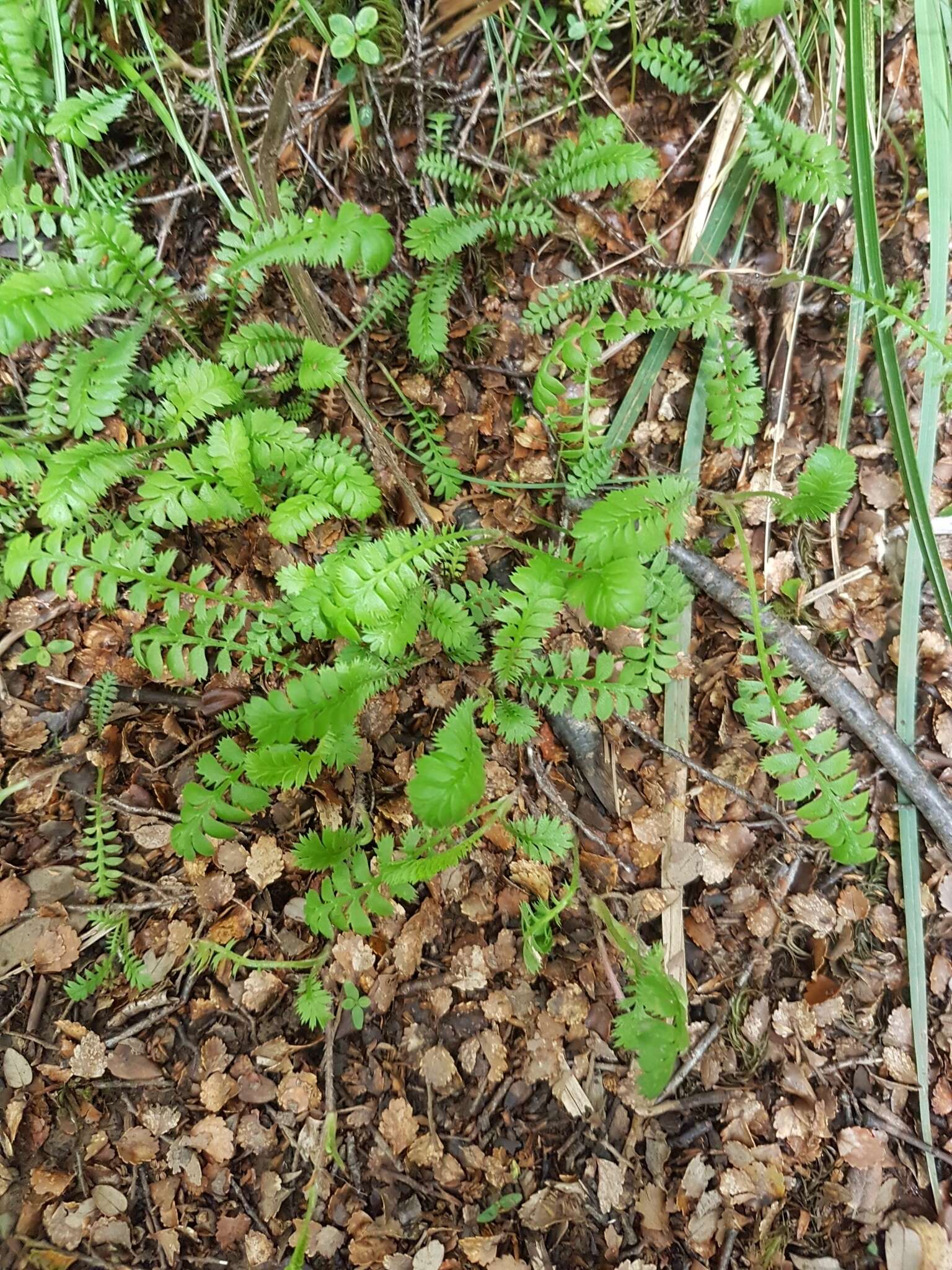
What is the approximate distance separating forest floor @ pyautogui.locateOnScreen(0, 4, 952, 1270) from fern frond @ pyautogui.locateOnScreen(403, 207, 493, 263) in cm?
19

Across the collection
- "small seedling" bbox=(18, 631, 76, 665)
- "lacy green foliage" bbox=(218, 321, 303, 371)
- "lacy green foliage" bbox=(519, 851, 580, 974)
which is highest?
"lacy green foliage" bbox=(218, 321, 303, 371)

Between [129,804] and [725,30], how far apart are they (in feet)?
10.2

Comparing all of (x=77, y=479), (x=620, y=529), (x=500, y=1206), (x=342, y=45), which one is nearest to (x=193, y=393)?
(x=77, y=479)

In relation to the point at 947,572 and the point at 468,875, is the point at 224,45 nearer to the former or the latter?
the point at 468,875

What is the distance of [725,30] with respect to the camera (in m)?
2.40

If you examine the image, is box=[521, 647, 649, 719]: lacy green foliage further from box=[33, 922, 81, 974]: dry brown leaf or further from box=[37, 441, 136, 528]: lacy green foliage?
box=[33, 922, 81, 974]: dry brown leaf

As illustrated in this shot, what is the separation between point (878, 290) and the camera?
2.23m

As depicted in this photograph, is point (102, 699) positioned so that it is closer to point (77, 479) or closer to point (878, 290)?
point (77, 479)

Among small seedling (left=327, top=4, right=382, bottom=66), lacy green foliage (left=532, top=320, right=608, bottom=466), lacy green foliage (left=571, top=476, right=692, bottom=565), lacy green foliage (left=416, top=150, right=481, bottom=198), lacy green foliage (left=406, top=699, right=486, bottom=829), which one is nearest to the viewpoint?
lacy green foliage (left=406, top=699, right=486, bottom=829)

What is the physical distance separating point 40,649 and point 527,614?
1.59 m

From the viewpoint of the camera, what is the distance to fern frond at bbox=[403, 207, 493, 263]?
226 centimetres

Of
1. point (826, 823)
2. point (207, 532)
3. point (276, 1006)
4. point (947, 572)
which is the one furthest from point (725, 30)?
point (276, 1006)

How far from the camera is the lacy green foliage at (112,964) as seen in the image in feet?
7.43

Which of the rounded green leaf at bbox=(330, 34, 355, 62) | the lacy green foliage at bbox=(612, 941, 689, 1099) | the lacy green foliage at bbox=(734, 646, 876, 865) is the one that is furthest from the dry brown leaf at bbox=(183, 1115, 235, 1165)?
the rounded green leaf at bbox=(330, 34, 355, 62)
